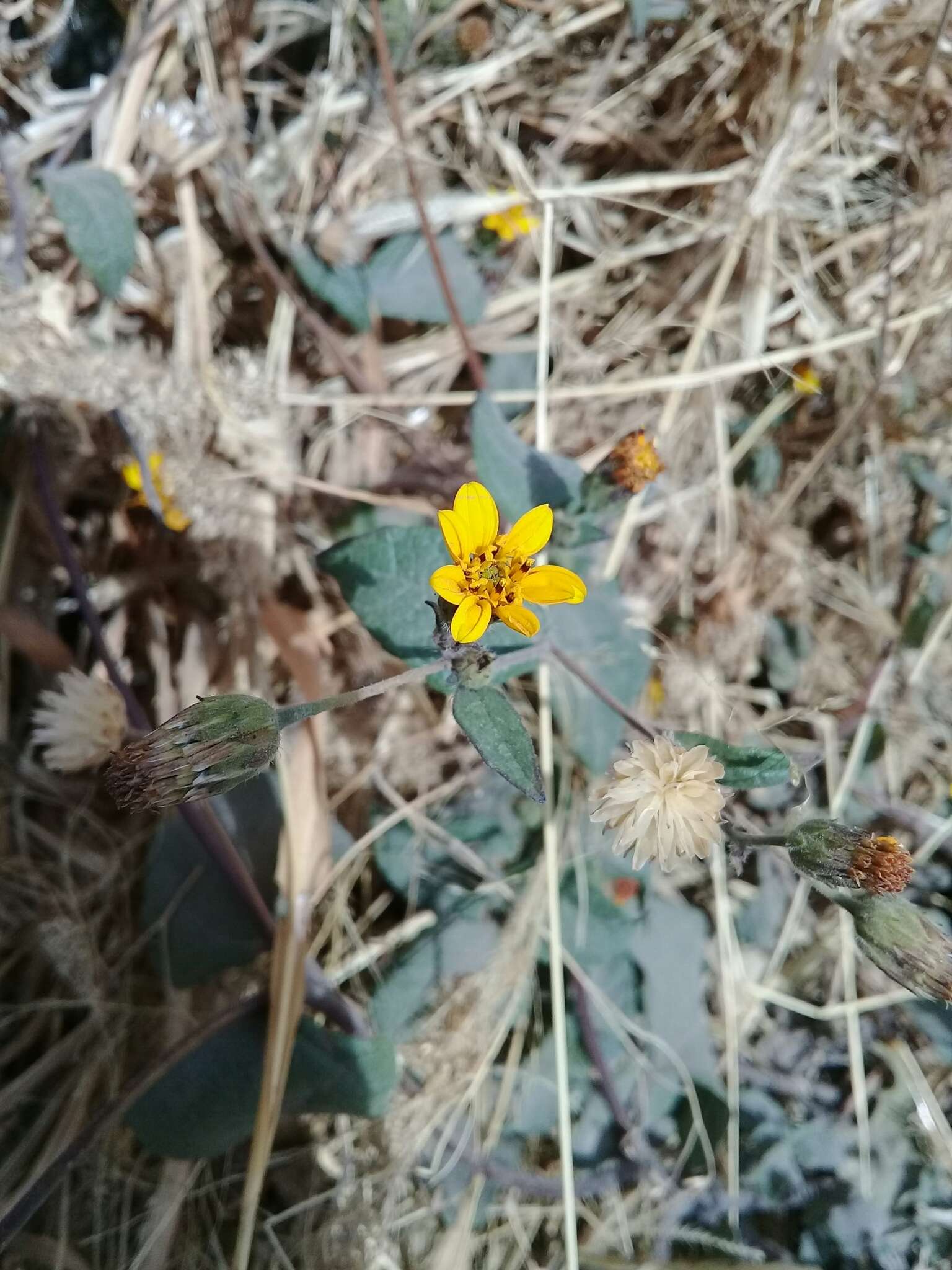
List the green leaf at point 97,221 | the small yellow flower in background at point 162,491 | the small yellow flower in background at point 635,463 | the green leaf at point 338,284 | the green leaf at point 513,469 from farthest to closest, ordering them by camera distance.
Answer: the green leaf at point 338,284 → the small yellow flower in background at point 162,491 → the green leaf at point 97,221 → the green leaf at point 513,469 → the small yellow flower in background at point 635,463

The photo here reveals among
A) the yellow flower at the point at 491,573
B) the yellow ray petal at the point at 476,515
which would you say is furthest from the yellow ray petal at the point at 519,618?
the yellow ray petal at the point at 476,515

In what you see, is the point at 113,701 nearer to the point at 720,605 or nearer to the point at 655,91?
the point at 720,605

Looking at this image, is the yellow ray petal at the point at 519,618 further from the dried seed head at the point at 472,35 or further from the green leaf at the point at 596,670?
the dried seed head at the point at 472,35

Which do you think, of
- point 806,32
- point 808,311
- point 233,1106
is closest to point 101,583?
point 233,1106

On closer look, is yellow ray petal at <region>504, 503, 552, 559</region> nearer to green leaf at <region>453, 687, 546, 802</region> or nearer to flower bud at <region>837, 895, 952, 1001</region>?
green leaf at <region>453, 687, 546, 802</region>

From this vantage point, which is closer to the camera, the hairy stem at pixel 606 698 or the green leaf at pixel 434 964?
the hairy stem at pixel 606 698

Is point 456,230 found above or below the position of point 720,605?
above

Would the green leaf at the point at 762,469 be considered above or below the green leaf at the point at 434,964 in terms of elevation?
above
